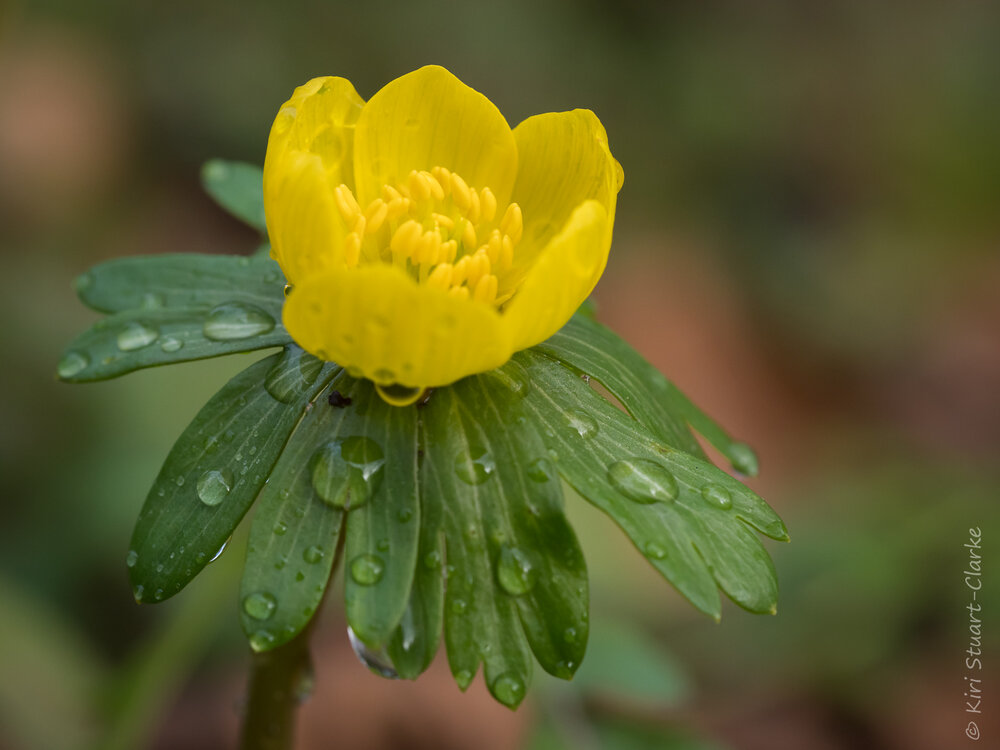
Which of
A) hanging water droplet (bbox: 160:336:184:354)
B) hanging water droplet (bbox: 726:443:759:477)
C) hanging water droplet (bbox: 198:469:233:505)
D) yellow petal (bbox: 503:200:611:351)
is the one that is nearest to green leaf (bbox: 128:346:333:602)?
hanging water droplet (bbox: 198:469:233:505)

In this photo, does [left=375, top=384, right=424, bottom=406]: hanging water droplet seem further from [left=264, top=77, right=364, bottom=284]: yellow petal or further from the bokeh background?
the bokeh background

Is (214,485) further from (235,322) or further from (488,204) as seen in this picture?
(488,204)

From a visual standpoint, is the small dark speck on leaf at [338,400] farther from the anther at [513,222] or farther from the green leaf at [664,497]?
the anther at [513,222]

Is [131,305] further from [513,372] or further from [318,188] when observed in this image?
[513,372]

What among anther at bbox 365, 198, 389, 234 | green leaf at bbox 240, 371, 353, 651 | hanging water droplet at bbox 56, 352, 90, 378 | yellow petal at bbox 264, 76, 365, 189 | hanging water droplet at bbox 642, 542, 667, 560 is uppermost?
yellow petal at bbox 264, 76, 365, 189

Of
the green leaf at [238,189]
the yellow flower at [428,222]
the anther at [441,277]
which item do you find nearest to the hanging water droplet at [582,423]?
the yellow flower at [428,222]

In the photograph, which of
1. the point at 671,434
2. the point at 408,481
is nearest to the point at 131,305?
the point at 408,481
